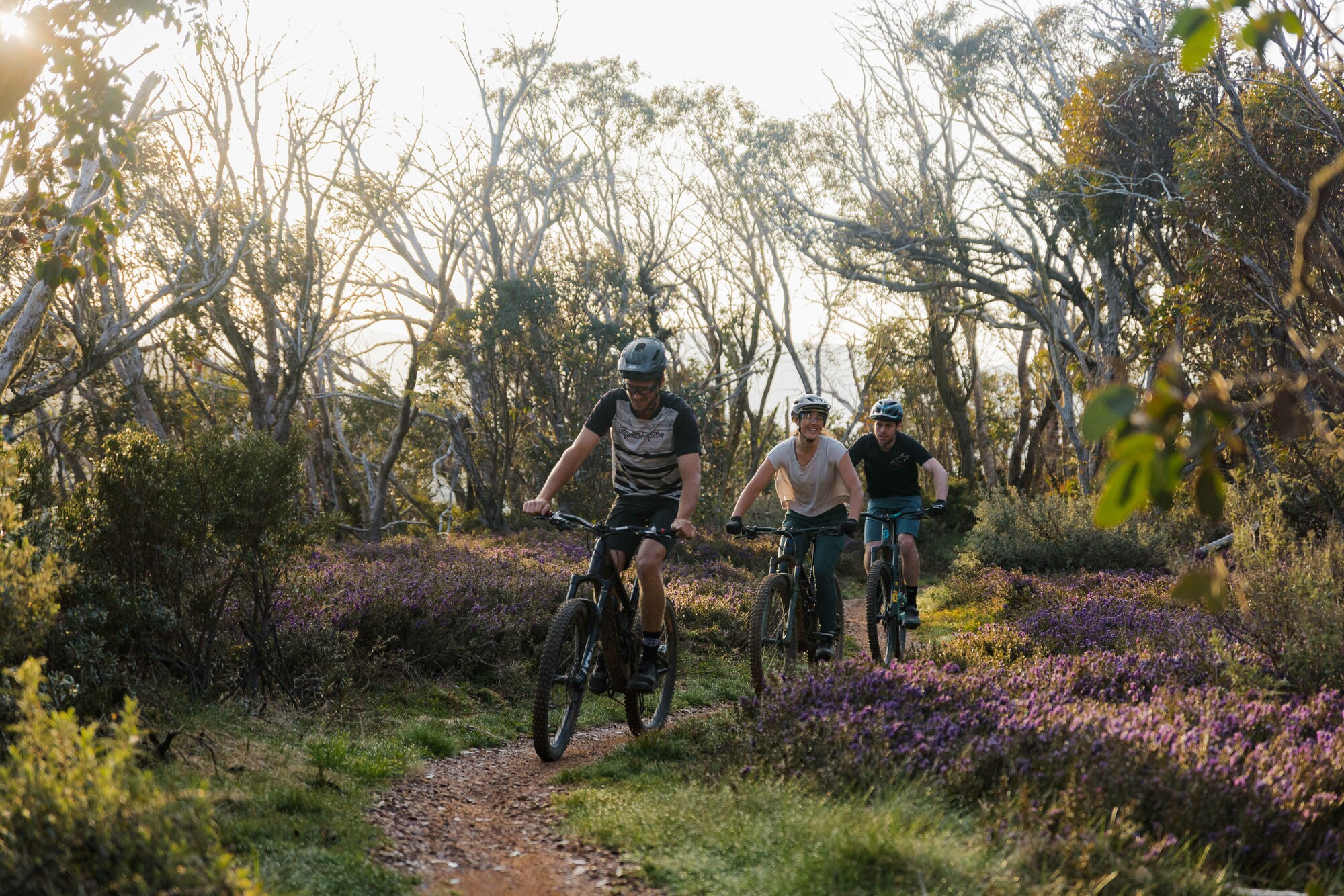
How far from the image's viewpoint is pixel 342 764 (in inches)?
221

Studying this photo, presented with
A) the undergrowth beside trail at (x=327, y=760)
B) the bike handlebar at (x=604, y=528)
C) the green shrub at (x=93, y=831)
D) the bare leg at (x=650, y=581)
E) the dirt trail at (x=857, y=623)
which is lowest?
the dirt trail at (x=857, y=623)

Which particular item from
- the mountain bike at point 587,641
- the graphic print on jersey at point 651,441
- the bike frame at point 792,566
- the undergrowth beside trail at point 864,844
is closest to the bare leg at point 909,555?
the bike frame at point 792,566

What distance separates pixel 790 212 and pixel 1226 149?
14843mm

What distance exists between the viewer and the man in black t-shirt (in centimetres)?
877

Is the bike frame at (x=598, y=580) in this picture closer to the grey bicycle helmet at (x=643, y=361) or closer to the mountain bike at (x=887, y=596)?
the grey bicycle helmet at (x=643, y=361)

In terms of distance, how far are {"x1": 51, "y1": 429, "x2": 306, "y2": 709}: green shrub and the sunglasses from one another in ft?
7.89

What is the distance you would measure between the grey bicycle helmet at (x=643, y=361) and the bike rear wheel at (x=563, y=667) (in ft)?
4.77

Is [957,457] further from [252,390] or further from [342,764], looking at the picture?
[342,764]

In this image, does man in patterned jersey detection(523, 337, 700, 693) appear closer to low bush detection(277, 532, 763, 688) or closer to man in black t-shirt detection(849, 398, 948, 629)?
low bush detection(277, 532, 763, 688)

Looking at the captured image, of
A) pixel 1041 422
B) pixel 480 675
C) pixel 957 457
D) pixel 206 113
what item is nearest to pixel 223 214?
pixel 206 113

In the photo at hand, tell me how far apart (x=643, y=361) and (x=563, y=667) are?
7.13 ft

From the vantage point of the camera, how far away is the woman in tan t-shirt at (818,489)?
25.4 ft

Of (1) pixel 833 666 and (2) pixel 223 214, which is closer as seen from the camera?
(1) pixel 833 666

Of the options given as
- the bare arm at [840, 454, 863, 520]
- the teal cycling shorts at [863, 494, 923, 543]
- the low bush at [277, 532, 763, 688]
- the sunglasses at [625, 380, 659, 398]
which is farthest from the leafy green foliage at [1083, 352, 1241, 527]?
the teal cycling shorts at [863, 494, 923, 543]
